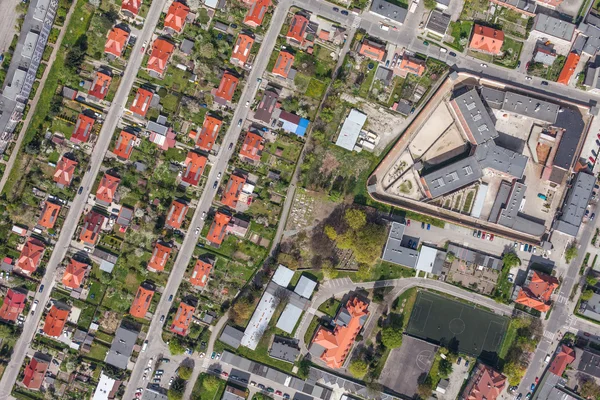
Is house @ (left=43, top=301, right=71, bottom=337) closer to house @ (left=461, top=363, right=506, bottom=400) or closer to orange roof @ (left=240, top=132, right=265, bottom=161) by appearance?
orange roof @ (left=240, top=132, right=265, bottom=161)

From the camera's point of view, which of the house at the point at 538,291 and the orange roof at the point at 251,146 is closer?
the orange roof at the point at 251,146

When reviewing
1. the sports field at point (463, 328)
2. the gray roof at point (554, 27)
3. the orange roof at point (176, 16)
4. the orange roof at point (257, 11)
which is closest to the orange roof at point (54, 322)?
the orange roof at point (176, 16)

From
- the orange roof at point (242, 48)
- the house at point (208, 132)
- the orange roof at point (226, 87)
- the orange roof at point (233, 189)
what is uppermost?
the orange roof at point (242, 48)

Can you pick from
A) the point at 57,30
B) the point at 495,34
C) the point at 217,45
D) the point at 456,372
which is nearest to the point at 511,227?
the point at 456,372

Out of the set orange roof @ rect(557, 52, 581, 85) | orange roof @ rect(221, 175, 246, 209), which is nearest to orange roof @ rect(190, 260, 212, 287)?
orange roof @ rect(221, 175, 246, 209)

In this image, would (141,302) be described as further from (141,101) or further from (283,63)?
(283,63)

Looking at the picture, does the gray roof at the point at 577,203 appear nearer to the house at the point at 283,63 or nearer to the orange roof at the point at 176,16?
the house at the point at 283,63

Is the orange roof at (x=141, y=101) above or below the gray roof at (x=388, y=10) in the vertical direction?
below

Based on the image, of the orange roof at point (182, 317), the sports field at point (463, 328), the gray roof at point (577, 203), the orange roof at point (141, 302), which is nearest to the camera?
the orange roof at point (141, 302)

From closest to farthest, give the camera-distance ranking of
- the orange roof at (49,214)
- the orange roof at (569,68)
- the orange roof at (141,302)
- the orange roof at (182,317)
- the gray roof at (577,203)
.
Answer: the orange roof at (49,214), the orange roof at (141,302), the orange roof at (182,317), the gray roof at (577,203), the orange roof at (569,68)
